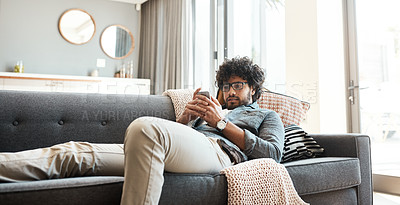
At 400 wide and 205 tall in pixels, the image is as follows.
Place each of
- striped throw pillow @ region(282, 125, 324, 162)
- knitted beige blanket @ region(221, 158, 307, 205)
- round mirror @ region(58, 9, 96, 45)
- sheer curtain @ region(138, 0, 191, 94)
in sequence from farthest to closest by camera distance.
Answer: round mirror @ region(58, 9, 96, 45) → sheer curtain @ region(138, 0, 191, 94) → striped throw pillow @ region(282, 125, 324, 162) → knitted beige blanket @ region(221, 158, 307, 205)

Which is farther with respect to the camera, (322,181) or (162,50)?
(162,50)

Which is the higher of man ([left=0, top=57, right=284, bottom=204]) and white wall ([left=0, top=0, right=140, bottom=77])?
white wall ([left=0, top=0, right=140, bottom=77])

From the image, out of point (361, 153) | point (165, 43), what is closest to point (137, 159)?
point (361, 153)

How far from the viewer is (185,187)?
1.21 metres

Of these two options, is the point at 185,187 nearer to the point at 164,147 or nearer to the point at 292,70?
the point at 164,147

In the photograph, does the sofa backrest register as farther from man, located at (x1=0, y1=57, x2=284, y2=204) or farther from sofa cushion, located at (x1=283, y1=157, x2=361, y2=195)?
sofa cushion, located at (x1=283, y1=157, x2=361, y2=195)

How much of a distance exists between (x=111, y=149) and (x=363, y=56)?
2499mm

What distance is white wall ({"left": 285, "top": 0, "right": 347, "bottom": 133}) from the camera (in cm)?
293

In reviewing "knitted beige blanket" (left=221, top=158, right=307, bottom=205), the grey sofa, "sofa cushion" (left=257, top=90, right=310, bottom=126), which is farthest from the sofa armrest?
"knitted beige blanket" (left=221, top=158, right=307, bottom=205)

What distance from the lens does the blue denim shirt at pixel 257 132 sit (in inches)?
60.6

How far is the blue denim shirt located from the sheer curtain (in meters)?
2.87

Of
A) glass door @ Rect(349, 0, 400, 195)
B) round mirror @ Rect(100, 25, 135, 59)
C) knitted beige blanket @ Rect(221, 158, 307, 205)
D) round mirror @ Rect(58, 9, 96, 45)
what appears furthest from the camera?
round mirror @ Rect(100, 25, 135, 59)

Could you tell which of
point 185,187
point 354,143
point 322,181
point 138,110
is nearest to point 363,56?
point 354,143

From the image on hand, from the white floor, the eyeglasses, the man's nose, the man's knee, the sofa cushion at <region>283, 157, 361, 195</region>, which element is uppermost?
the eyeglasses
